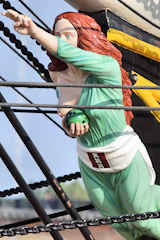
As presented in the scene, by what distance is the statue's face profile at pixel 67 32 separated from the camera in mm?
1302

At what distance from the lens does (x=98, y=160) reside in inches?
50.6

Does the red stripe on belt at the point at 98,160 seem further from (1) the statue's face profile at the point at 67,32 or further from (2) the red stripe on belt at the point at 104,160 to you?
(1) the statue's face profile at the point at 67,32

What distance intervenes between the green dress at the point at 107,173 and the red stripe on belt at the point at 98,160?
17 millimetres

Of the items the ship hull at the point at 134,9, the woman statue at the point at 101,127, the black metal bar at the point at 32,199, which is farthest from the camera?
the ship hull at the point at 134,9

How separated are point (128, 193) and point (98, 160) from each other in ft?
0.29

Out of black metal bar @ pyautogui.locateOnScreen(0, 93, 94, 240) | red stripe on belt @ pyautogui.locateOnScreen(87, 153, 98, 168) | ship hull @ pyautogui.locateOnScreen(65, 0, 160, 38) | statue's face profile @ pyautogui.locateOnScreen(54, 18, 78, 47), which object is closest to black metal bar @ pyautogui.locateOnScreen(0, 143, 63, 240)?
black metal bar @ pyautogui.locateOnScreen(0, 93, 94, 240)

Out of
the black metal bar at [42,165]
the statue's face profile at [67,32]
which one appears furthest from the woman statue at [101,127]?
the black metal bar at [42,165]

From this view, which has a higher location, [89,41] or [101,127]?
[89,41]

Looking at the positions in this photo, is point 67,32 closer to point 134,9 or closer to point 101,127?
point 101,127

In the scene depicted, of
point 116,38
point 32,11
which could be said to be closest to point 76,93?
point 116,38

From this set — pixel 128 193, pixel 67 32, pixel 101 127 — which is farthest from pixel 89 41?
pixel 128 193

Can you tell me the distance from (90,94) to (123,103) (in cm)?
8

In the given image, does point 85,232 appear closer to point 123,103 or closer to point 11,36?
point 123,103

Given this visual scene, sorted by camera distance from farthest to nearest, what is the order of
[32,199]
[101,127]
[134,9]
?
1. [134,9]
2. [32,199]
3. [101,127]
